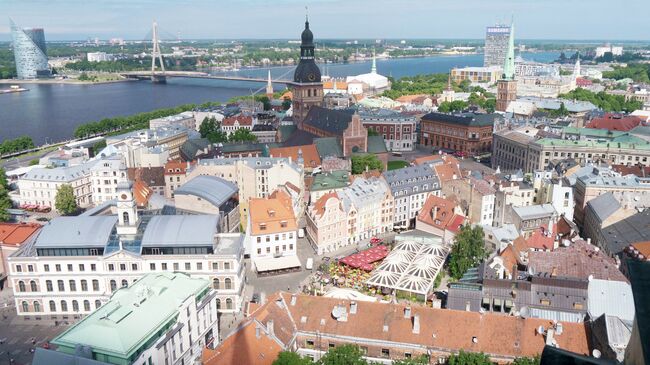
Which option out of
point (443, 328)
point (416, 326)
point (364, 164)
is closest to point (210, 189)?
point (364, 164)

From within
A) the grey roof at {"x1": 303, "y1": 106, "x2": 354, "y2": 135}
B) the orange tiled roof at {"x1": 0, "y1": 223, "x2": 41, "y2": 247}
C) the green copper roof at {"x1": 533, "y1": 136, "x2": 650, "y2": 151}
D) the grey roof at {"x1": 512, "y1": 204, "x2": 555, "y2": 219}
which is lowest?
the orange tiled roof at {"x1": 0, "y1": 223, "x2": 41, "y2": 247}

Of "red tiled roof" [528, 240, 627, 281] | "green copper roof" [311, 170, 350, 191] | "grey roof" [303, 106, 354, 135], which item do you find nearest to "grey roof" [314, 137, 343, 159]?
"grey roof" [303, 106, 354, 135]

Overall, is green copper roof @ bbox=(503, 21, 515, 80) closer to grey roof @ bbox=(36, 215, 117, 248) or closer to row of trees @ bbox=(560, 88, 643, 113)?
row of trees @ bbox=(560, 88, 643, 113)

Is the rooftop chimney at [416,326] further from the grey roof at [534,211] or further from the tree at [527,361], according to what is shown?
the grey roof at [534,211]

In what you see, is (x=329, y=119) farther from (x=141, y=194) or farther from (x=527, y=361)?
(x=527, y=361)

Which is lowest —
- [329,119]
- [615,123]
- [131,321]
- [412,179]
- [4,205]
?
[4,205]

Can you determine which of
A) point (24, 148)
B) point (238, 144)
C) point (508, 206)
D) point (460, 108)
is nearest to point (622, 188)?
point (508, 206)
